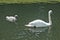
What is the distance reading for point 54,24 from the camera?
10.7m

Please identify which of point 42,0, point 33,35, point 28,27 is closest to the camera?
point 33,35

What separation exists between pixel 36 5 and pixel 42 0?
62.9 inches

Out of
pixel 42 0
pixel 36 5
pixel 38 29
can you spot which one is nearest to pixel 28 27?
pixel 38 29

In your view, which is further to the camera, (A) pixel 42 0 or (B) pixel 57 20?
(A) pixel 42 0

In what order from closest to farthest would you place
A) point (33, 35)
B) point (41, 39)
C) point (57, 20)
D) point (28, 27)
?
1. point (41, 39)
2. point (33, 35)
3. point (28, 27)
4. point (57, 20)

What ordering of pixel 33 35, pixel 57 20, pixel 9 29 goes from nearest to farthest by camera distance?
pixel 33 35 < pixel 9 29 < pixel 57 20

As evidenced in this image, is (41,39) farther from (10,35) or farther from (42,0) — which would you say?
(42,0)

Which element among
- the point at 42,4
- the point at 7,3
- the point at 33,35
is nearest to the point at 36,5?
the point at 42,4

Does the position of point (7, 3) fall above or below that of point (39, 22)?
above

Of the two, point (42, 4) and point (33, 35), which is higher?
point (42, 4)

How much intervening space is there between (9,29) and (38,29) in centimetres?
109

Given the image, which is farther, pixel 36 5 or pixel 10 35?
pixel 36 5

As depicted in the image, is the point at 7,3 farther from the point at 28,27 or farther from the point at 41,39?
the point at 41,39

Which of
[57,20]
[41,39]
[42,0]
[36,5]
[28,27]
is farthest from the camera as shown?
[42,0]
